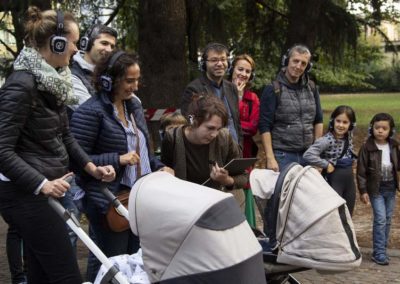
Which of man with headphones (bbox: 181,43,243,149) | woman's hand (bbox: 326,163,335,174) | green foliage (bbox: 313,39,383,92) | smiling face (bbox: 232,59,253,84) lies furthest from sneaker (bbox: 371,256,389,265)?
green foliage (bbox: 313,39,383,92)

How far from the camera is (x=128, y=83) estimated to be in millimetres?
4359

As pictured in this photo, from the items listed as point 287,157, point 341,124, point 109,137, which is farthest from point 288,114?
point 109,137

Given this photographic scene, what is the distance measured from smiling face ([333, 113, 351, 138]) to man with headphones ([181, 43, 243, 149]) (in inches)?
40.0

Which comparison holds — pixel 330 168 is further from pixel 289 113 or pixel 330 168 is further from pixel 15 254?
pixel 15 254

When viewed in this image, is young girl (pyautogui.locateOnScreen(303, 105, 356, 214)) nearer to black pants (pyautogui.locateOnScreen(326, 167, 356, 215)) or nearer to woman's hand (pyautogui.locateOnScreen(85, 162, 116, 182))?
black pants (pyautogui.locateOnScreen(326, 167, 356, 215))

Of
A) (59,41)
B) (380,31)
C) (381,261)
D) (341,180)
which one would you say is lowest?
(381,261)

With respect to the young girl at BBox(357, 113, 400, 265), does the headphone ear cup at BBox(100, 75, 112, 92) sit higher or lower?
higher

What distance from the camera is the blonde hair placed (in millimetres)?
3754

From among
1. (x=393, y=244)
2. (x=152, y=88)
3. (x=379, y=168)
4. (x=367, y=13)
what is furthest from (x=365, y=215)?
(x=367, y=13)

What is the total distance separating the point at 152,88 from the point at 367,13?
32.8 feet

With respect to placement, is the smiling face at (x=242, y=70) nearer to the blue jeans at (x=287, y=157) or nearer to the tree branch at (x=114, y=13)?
the blue jeans at (x=287, y=157)

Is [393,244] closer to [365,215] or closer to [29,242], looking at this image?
[365,215]

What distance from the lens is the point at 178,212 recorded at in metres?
2.90

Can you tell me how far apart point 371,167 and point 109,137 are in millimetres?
3159
